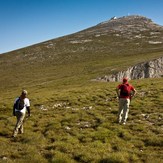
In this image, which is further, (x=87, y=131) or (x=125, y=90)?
(x=125, y=90)

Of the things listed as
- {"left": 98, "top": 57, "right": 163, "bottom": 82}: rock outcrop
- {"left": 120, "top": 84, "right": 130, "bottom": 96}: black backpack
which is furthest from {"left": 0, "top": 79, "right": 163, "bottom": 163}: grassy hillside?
{"left": 98, "top": 57, "right": 163, "bottom": 82}: rock outcrop

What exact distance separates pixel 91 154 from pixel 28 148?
13.3 feet

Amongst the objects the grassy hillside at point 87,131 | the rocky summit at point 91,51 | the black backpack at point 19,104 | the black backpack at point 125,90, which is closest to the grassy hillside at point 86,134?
the grassy hillside at point 87,131

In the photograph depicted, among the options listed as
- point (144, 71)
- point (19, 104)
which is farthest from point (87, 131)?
point (144, 71)

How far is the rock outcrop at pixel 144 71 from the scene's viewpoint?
65.9 meters

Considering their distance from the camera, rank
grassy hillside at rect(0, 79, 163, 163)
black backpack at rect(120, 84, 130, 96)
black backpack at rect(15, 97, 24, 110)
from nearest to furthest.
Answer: grassy hillside at rect(0, 79, 163, 163) → black backpack at rect(15, 97, 24, 110) → black backpack at rect(120, 84, 130, 96)

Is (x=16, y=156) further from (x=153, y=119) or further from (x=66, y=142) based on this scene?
(x=153, y=119)

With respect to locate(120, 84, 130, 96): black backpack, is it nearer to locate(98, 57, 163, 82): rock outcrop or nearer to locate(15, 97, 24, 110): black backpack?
locate(15, 97, 24, 110): black backpack

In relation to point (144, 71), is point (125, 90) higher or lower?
lower

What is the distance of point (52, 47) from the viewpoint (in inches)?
5738

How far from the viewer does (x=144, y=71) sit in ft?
221

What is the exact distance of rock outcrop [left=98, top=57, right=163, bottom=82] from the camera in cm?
6588

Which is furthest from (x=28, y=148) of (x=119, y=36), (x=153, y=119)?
(x=119, y=36)

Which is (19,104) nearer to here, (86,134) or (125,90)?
(86,134)
